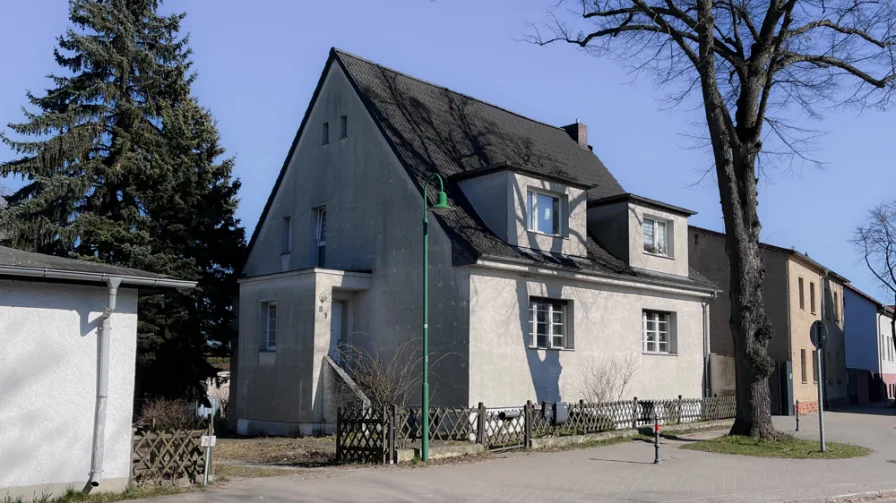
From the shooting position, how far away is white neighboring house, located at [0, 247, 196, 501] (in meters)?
11.3

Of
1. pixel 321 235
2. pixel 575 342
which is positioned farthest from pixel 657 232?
pixel 321 235

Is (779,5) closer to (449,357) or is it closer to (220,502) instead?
(449,357)

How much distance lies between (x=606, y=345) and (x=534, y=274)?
3.83 m

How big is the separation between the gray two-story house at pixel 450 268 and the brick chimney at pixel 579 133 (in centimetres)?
561

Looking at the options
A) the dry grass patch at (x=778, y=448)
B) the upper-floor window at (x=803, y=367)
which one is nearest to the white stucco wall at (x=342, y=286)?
the dry grass patch at (x=778, y=448)

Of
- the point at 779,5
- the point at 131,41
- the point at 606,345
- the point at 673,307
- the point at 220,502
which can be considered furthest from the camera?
the point at 131,41

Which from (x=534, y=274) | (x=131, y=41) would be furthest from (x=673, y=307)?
(x=131, y=41)

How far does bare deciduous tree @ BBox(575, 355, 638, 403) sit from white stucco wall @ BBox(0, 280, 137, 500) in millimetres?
14031

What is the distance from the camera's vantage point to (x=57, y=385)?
38.4 ft

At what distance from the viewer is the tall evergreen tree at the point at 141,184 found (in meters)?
26.7

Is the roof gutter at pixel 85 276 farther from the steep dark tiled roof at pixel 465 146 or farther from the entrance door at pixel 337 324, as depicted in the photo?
the entrance door at pixel 337 324

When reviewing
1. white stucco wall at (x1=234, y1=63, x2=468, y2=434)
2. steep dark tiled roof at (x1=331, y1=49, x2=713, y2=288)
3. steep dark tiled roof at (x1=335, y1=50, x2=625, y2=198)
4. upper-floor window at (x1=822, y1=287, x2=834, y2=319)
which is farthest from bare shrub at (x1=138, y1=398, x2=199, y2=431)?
upper-floor window at (x1=822, y1=287, x2=834, y2=319)

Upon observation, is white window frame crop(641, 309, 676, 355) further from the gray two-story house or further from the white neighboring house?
the white neighboring house

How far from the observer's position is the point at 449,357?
21.1 meters
